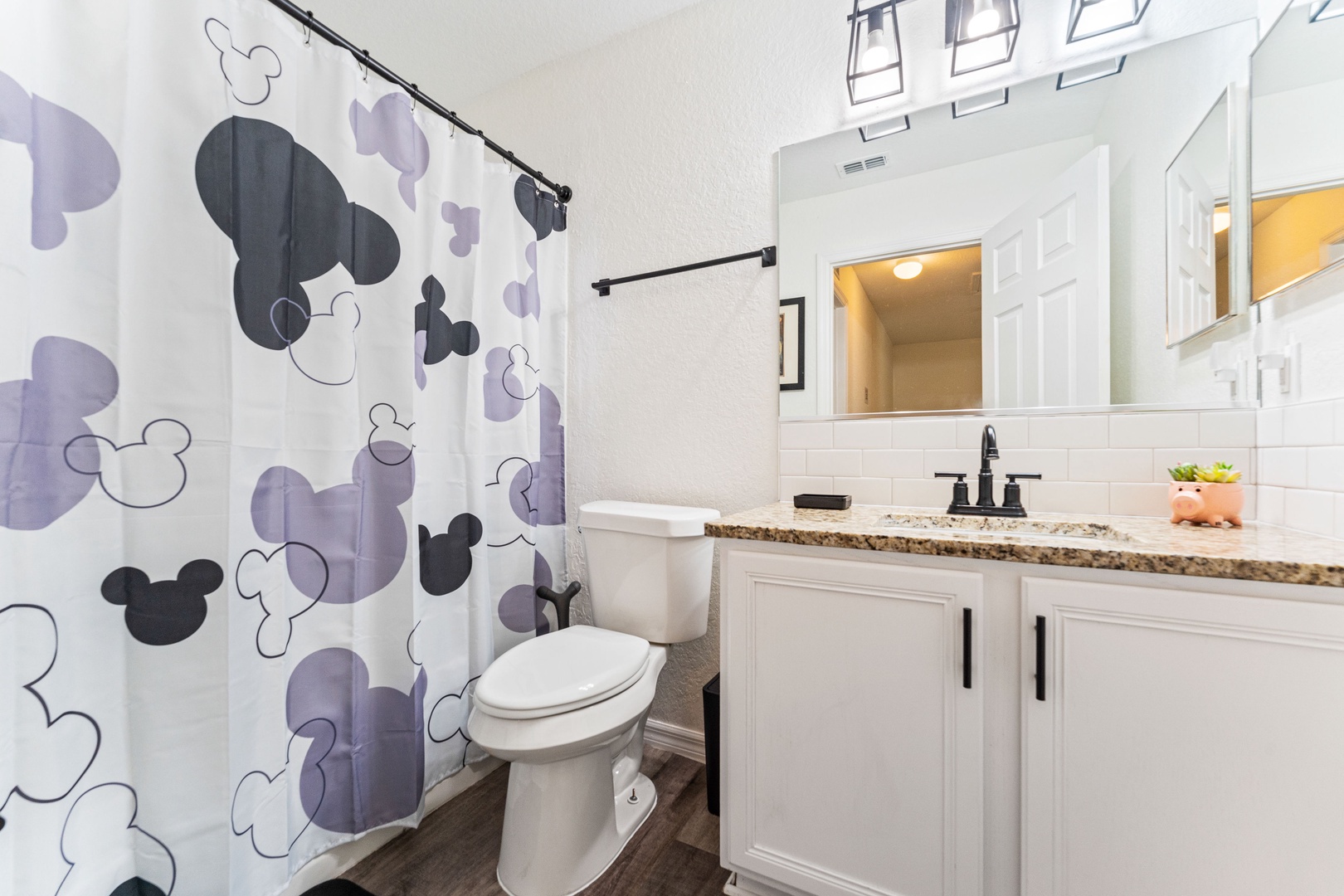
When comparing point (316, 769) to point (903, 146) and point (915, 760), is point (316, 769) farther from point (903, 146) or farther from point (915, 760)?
point (903, 146)

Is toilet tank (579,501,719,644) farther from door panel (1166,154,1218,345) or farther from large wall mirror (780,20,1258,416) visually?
door panel (1166,154,1218,345)

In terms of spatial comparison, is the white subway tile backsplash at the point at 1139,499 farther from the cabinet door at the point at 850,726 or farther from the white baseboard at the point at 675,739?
the white baseboard at the point at 675,739

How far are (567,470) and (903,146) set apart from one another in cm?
146

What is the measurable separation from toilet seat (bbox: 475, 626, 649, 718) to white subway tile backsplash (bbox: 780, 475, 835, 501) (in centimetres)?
59

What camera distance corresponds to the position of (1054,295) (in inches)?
51.1

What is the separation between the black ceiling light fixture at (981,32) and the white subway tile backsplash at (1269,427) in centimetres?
104

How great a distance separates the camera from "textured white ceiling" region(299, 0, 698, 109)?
1700mm

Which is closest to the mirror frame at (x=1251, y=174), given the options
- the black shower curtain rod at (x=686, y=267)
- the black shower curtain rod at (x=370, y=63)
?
the black shower curtain rod at (x=686, y=267)

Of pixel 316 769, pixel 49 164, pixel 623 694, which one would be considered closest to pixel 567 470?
pixel 623 694

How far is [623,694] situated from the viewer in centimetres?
123

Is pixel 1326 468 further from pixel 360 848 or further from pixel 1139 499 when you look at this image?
pixel 360 848

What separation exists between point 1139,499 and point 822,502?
2.29 feet

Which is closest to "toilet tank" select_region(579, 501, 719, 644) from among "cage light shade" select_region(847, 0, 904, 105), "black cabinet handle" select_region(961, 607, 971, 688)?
"black cabinet handle" select_region(961, 607, 971, 688)

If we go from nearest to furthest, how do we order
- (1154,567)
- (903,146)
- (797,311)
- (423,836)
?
(1154,567) < (423,836) < (903,146) < (797,311)
